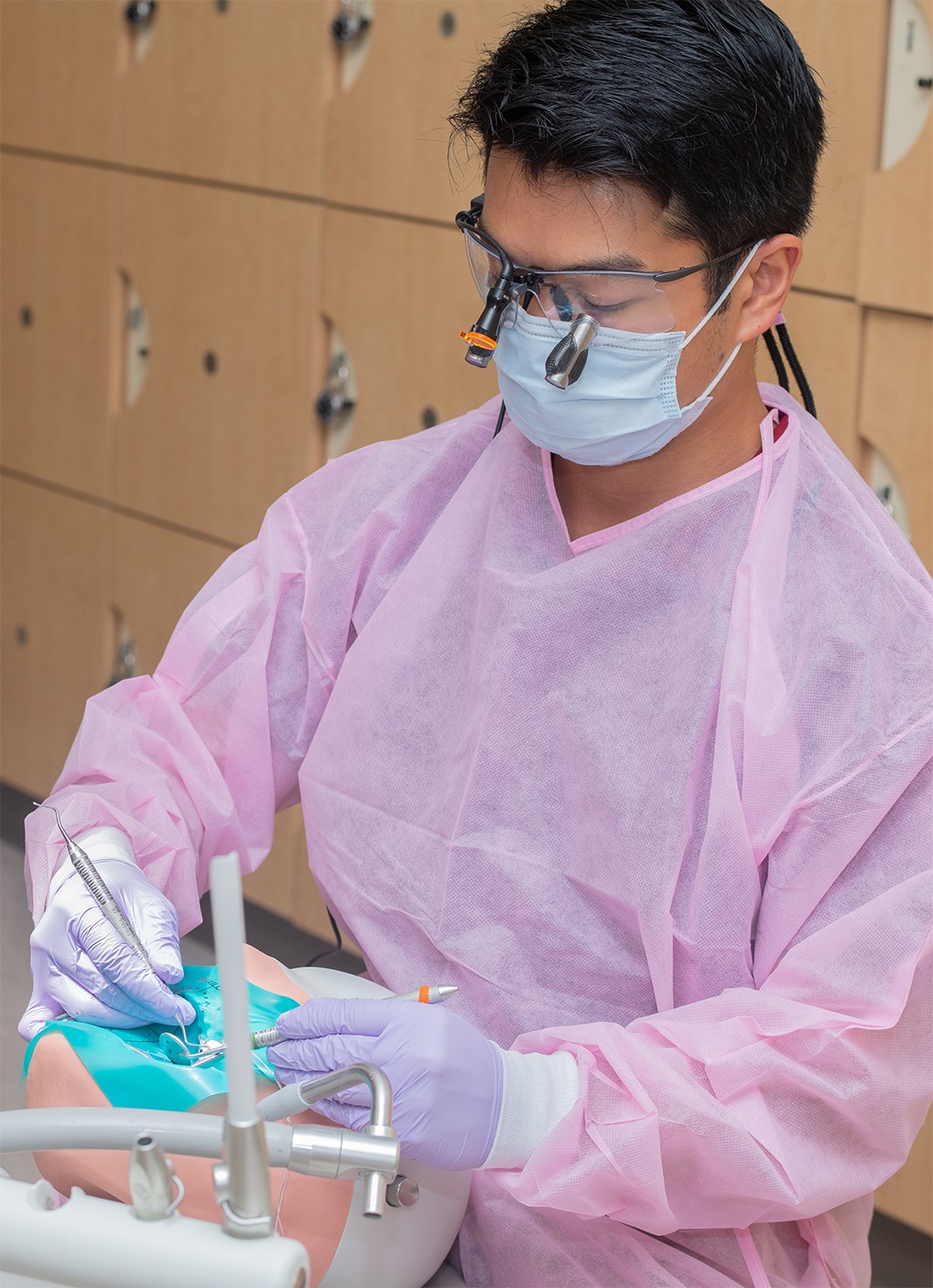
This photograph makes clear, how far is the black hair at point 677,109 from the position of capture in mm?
1049

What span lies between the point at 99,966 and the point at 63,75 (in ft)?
6.58

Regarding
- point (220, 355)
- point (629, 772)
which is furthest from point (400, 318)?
point (629, 772)

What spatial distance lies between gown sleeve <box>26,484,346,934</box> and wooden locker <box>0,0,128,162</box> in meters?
1.48

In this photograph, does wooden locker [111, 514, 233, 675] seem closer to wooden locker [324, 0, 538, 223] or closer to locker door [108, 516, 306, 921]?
locker door [108, 516, 306, 921]

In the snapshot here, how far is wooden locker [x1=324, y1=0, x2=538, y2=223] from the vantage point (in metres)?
1.97

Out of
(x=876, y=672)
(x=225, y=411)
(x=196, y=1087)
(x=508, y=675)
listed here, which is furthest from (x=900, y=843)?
(x=225, y=411)

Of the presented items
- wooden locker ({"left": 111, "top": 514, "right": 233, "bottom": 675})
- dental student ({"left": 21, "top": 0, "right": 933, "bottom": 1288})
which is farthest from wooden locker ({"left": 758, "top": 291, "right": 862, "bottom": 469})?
wooden locker ({"left": 111, "top": 514, "right": 233, "bottom": 675})

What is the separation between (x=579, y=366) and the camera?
3.64 feet

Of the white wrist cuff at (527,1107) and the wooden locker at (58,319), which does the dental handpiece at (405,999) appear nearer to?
the white wrist cuff at (527,1107)

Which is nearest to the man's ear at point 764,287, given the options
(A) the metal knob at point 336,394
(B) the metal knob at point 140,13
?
(A) the metal knob at point 336,394

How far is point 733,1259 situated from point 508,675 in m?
0.45

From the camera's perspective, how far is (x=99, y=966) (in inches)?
42.1

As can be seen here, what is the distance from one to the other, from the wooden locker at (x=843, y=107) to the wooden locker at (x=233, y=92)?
0.78m

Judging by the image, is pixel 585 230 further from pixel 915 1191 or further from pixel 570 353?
pixel 915 1191
